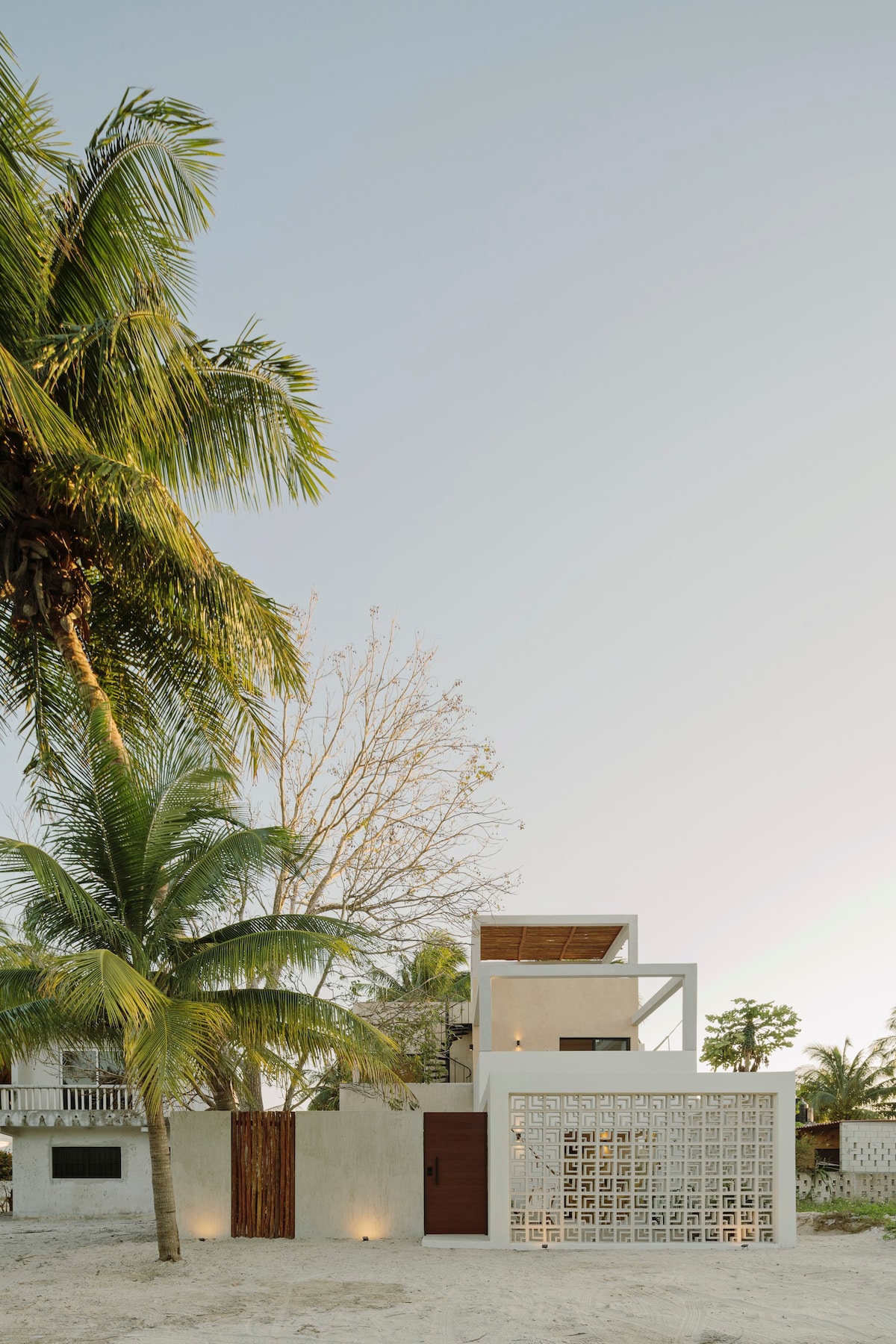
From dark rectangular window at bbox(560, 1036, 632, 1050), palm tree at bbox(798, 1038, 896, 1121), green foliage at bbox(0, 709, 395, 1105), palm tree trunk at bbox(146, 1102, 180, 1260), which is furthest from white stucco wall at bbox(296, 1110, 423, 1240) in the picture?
palm tree at bbox(798, 1038, 896, 1121)

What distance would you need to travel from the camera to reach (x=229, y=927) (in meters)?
12.1

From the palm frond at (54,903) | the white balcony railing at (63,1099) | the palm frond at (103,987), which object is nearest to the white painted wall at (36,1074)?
the white balcony railing at (63,1099)

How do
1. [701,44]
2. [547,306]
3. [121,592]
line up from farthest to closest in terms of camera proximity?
[547,306] < [701,44] < [121,592]

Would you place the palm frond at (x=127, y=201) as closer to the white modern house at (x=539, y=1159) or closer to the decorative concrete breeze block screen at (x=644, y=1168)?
the white modern house at (x=539, y=1159)

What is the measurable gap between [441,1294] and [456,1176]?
421 cm

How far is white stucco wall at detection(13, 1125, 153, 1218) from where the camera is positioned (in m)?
21.5

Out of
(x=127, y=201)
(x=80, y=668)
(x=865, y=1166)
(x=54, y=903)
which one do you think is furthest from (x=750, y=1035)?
(x=127, y=201)

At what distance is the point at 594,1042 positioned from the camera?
20141 mm

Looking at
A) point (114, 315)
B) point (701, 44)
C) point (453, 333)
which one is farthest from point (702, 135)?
point (114, 315)

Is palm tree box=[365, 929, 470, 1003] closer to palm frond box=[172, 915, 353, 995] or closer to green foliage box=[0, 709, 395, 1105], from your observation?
green foliage box=[0, 709, 395, 1105]

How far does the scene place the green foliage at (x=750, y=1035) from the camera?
38281mm

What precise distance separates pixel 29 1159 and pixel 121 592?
15472 mm

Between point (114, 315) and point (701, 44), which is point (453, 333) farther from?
point (114, 315)

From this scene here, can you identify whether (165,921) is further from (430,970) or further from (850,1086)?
(850,1086)
